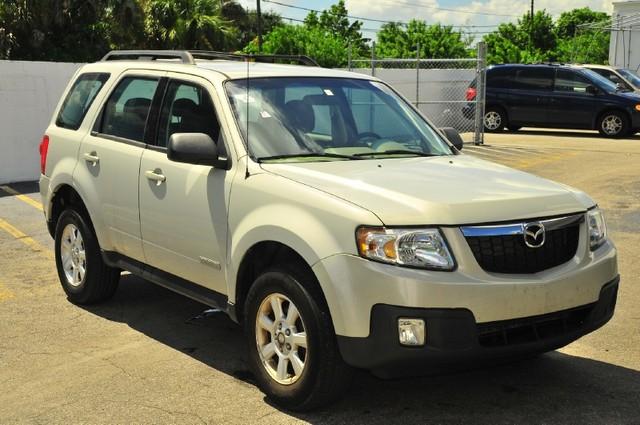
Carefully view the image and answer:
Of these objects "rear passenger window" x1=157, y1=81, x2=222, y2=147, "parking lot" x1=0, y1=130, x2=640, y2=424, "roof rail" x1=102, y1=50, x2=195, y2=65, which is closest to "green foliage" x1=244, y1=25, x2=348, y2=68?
"roof rail" x1=102, y1=50, x2=195, y2=65

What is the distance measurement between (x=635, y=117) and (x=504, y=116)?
3164 millimetres

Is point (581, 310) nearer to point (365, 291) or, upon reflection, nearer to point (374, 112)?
point (365, 291)

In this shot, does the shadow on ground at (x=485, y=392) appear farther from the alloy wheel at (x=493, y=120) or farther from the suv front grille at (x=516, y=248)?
the alloy wheel at (x=493, y=120)

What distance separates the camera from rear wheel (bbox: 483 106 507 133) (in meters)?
21.9

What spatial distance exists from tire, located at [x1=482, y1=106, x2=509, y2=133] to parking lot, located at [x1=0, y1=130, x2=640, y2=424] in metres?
14.8

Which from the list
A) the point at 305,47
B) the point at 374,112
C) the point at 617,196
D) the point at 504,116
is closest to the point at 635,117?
the point at 504,116

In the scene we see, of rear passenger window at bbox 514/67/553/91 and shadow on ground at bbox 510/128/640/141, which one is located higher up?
rear passenger window at bbox 514/67/553/91

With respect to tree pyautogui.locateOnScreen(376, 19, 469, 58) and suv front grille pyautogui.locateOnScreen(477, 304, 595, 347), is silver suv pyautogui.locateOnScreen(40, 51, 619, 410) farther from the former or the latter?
tree pyautogui.locateOnScreen(376, 19, 469, 58)

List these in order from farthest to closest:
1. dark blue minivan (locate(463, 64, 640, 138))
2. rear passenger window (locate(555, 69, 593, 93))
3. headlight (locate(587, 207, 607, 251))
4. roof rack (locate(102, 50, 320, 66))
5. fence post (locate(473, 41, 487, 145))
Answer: rear passenger window (locate(555, 69, 593, 93)) < dark blue minivan (locate(463, 64, 640, 138)) < fence post (locate(473, 41, 487, 145)) < roof rack (locate(102, 50, 320, 66)) < headlight (locate(587, 207, 607, 251))

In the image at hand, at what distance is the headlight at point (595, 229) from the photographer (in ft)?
14.7

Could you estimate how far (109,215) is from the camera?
588cm

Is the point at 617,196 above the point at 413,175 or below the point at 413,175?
below

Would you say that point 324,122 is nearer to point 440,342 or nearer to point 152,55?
point 152,55

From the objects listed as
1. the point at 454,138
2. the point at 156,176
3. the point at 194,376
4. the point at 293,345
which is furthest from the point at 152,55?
the point at 293,345
